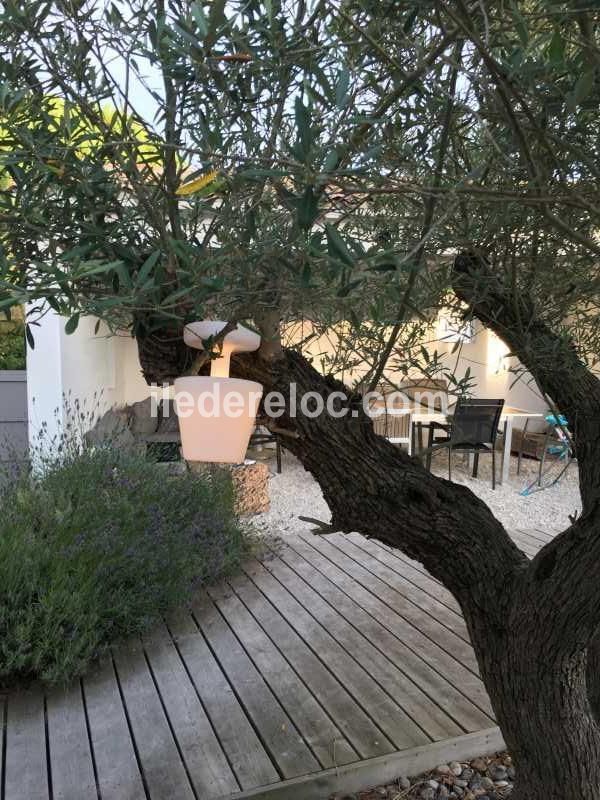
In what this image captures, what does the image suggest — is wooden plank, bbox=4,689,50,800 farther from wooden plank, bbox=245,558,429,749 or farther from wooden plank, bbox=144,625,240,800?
wooden plank, bbox=245,558,429,749

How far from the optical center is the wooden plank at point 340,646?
2.29 meters

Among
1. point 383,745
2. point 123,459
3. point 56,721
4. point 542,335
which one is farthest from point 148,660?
point 542,335

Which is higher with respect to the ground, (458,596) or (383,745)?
(458,596)

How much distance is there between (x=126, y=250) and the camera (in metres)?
0.98

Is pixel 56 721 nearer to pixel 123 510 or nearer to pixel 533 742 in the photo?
pixel 123 510

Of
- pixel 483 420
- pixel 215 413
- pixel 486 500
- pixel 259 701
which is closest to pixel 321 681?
pixel 259 701

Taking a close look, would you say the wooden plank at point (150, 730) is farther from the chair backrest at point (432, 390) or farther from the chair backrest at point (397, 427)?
the chair backrest at point (397, 427)

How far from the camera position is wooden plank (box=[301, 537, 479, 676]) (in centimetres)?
289

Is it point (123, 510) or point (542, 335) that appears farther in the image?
point (123, 510)

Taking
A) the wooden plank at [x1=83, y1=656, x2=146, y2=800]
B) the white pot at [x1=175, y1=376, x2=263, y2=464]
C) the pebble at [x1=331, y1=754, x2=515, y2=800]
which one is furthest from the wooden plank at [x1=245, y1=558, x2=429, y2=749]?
the white pot at [x1=175, y1=376, x2=263, y2=464]

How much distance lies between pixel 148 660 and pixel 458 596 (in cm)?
176

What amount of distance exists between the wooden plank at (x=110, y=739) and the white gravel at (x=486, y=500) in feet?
7.18

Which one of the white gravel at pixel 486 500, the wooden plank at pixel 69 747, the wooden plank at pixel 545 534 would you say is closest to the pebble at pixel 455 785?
the wooden plank at pixel 69 747

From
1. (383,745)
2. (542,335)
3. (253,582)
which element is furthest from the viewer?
(253,582)
